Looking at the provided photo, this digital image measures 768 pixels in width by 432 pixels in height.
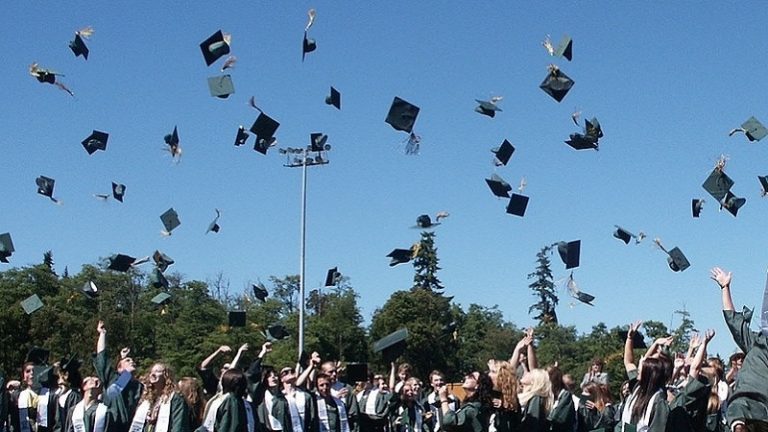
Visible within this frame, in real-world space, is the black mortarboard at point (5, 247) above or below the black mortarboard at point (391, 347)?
above

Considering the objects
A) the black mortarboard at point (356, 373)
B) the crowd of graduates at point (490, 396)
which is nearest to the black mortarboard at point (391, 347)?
the crowd of graduates at point (490, 396)

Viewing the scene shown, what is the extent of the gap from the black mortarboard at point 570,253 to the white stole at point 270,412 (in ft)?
15.2

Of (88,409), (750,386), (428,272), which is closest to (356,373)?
(88,409)

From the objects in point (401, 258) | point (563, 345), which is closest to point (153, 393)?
point (401, 258)

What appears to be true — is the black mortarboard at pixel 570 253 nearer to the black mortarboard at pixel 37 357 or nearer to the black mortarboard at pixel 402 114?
the black mortarboard at pixel 402 114

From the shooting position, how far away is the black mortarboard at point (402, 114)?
13.9 meters

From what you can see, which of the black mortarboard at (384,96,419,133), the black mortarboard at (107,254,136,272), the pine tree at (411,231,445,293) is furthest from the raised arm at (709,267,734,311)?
the pine tree at (411,231,445,293)

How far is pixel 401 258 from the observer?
1611 centimetres

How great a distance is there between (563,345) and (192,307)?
31454mm

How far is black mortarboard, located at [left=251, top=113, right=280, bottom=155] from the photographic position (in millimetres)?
14969

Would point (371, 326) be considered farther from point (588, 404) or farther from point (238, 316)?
point (588, 404)

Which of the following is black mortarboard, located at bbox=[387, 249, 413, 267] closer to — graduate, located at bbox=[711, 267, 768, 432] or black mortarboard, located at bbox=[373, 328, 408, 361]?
black mortarboard, located at bbox=[373, 328, 408, 361]

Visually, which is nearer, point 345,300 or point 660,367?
point 660,367

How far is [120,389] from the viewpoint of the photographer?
8633 mm
